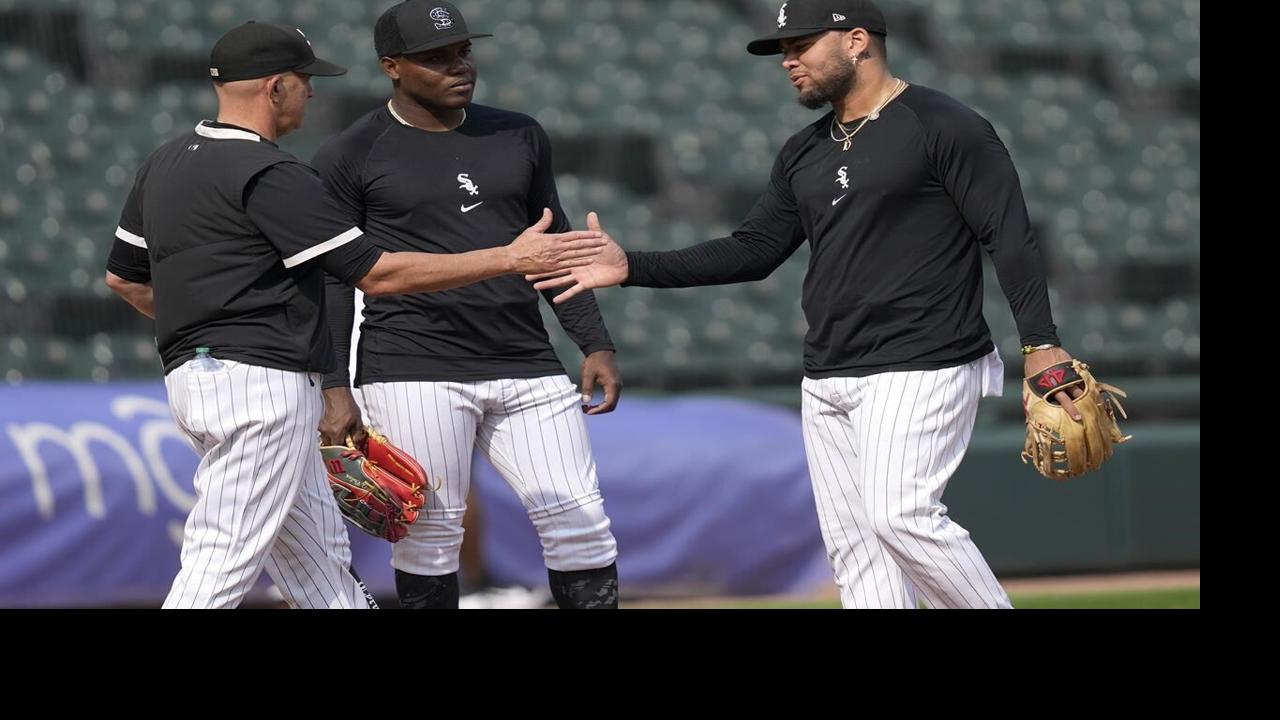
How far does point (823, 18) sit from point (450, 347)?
1.25 metres

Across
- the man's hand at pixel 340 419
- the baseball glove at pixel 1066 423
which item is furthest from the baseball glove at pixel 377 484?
the baseball glove at pixel 1066 423

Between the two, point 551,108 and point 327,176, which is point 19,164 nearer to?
point 551,108

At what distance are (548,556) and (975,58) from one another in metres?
7.88

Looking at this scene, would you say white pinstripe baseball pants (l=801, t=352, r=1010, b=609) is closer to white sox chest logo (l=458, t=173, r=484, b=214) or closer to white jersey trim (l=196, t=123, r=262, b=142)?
white sox chest logo (l=458, t=173, r=484, b=214)

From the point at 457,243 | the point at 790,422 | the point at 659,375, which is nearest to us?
the point at 457,243

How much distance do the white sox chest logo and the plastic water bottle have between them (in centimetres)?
80

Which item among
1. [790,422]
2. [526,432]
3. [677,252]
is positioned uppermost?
[677,252]

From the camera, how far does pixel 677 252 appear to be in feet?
13.9

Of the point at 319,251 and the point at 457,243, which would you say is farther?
the point at 457,243

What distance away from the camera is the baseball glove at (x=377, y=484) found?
3996 millimetres

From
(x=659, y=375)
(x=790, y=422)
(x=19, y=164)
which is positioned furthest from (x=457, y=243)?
(x=19, y=164)

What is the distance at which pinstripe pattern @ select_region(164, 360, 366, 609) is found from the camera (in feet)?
11.7

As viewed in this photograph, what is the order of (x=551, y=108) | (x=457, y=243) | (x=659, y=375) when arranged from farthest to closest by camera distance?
(x=551, y=108), (x=659, y=375), (x=457, y=243)

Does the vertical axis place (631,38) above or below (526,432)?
above
